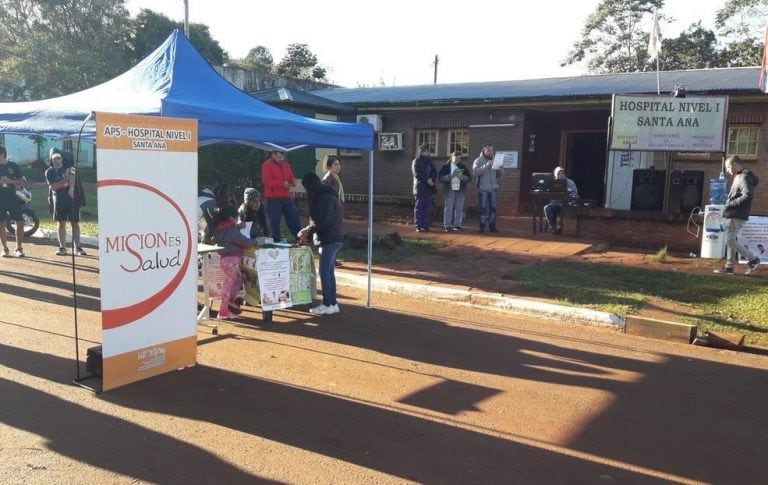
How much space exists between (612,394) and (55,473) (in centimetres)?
423

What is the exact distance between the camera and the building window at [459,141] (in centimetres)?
1860

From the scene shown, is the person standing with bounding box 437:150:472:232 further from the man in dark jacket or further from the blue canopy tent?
the blue canopy tent

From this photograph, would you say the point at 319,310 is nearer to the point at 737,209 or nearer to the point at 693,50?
the point at 737,209

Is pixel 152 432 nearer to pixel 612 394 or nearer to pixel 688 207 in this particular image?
pixel 612 394

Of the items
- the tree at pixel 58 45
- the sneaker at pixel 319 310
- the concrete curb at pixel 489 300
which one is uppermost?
the tree at pixel 58 45

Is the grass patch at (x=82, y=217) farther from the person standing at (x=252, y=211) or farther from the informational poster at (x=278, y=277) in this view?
the informational poster at (x=278, y=277)

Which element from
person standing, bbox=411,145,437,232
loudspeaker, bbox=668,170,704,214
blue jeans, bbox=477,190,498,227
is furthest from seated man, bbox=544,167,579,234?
person standing, bbox=411,145,437,232

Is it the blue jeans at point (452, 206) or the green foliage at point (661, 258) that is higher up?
the blue jeans at point (452, 206)

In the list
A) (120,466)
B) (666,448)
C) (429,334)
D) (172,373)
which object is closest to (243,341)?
(172,373)

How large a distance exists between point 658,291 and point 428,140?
452 inches

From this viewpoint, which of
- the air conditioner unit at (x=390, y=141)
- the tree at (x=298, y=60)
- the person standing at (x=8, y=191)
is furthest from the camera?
the tree at (x=298, y=60)

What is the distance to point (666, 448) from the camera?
4.29m

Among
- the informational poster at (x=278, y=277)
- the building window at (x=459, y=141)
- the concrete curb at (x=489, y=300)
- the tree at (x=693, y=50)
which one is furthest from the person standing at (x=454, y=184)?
the tree at (x=693, y=50)

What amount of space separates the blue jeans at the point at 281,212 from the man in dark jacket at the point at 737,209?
6.90m
